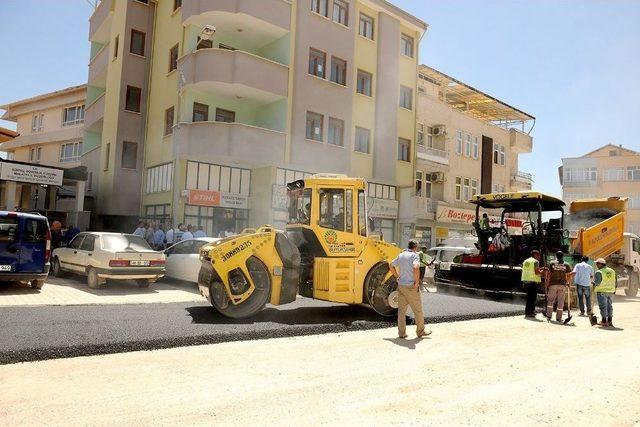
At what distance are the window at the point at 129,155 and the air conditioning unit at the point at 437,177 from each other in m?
17.4

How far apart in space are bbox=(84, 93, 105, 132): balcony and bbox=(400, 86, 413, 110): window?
15733 millimetres

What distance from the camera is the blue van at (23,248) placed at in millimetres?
11375

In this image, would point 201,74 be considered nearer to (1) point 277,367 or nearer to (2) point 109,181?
(2) point 109,181

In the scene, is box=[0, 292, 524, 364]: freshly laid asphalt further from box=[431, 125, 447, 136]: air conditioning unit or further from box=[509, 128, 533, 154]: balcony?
box=[509, 128, 533, 154]: balcony

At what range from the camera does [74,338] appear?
696 centimetres

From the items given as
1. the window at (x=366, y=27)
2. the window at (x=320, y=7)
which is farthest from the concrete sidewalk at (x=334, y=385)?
the window at (x=366, y=27)

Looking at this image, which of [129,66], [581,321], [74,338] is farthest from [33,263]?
[129,66]

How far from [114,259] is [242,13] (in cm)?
1192

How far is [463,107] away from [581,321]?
28.0m

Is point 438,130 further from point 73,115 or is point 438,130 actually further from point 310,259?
point 73,115

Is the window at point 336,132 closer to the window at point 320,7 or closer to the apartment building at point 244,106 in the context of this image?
the apartment building at point 244,106

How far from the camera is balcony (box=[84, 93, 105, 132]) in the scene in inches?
1052

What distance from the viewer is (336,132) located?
23891 mm

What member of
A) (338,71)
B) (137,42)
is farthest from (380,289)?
(137,42)
